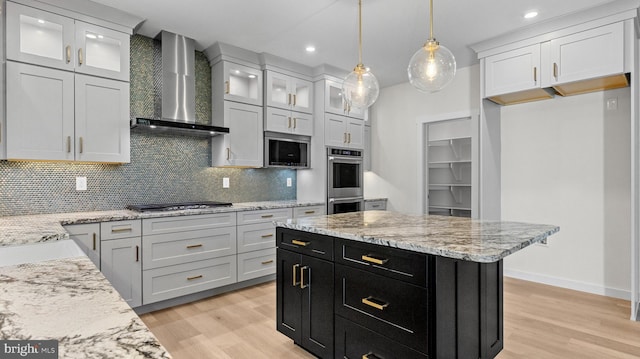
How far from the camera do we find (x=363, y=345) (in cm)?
188

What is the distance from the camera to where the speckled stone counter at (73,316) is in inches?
22.5

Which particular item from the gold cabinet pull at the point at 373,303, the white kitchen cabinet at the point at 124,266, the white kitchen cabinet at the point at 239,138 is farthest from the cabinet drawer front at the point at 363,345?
the white kitchen cabinet at the point at 239,138

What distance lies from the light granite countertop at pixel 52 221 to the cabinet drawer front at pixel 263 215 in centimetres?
5

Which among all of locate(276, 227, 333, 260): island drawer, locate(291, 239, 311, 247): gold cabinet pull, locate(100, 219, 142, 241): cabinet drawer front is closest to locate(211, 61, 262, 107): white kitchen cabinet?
locate(100, 219, 142, 241): cabinet drawer front

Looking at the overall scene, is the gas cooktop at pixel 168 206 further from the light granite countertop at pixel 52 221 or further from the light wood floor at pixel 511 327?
the light wood floor at pixel 511 327

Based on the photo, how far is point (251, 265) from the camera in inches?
145

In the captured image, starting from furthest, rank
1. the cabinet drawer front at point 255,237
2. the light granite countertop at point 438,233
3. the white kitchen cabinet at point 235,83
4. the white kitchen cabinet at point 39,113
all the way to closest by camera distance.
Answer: the white kitchen cabinet at point 235,83
the cabinet drawer front at point 255,237
the white kitchen cabinet at point 39,113
the light granite countertop at point 438,233

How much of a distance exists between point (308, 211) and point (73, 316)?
3.52 metres

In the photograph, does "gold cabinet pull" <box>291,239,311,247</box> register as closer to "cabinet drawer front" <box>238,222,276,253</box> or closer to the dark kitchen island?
the dark kitchen island

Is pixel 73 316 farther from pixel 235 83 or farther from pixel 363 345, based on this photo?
pixel 235 83

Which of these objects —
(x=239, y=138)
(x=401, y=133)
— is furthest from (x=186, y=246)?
(x=401, y=133)

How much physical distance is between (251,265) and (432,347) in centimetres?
247

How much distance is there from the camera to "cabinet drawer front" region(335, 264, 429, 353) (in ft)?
5.27

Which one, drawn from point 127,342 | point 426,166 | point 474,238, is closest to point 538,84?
point 426,166
